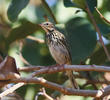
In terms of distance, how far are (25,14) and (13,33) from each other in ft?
3.10

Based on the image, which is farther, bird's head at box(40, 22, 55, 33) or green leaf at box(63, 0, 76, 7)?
bird's head at box(40, 22, 55, 33)

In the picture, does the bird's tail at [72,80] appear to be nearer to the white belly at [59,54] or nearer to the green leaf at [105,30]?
the white belly at [59,54]

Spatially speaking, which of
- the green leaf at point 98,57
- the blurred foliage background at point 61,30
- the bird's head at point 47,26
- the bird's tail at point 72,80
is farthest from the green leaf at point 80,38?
the bird's head at point 47,26

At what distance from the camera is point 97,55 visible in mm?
4727

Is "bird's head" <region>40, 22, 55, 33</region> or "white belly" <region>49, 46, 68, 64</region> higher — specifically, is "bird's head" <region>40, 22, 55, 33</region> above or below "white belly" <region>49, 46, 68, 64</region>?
above

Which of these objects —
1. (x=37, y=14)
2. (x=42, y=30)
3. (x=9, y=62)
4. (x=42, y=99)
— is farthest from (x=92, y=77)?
(x=9, y=62)

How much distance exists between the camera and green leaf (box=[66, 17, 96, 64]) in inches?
165

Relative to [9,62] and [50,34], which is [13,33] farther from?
[9,62]

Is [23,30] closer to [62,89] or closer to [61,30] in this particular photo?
[61,30]

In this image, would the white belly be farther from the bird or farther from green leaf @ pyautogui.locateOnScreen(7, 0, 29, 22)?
green leaf @ pyautogui.locateOnScreen(7, 0, 29, 22)

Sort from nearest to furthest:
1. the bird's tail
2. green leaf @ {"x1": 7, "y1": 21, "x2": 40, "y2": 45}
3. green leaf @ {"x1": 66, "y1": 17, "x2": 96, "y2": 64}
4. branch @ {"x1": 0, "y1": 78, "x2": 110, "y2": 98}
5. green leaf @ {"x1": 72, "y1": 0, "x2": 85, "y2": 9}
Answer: branch @ {"x1": 0, "y1": 78, "x2": 110, "y2": 98}, green leaf @ {"x1": 72, "y1": 0, "x2": 85, "y2": 9}, green leaf @ {"x1": 66, "y1": 17, "x2": 96, "y2": 64}, the bird's tail, green leaf @ {"x1": 7, "y1": 21, "x2": 40, "y2": 45}

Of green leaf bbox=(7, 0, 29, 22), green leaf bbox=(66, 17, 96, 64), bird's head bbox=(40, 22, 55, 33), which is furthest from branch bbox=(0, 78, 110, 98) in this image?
bird's head bbox=(40, 22, 55, 33)

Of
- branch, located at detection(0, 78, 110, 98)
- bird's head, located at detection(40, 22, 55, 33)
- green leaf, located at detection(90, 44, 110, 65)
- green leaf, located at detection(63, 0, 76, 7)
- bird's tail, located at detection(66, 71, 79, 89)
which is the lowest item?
bird's tail, located at detection(66, 71, 79, 89)

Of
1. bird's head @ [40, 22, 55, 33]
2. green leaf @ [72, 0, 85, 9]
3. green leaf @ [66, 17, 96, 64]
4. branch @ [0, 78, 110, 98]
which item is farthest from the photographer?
bird's head @ [40, 22, 55, 33]
